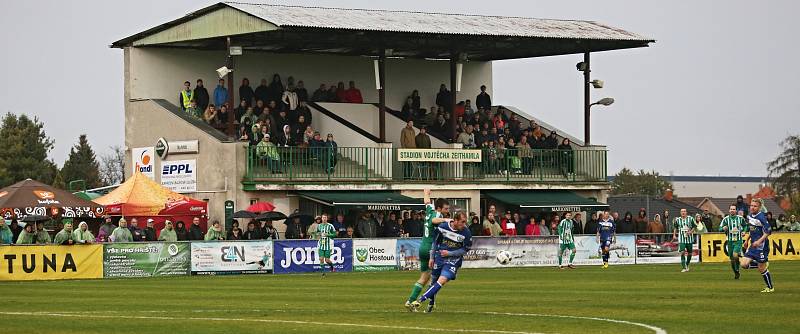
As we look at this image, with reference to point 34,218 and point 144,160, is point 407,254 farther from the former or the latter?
point 144,160

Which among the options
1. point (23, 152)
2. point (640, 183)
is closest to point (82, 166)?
point (23, 152)

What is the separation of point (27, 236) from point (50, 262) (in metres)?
1.28

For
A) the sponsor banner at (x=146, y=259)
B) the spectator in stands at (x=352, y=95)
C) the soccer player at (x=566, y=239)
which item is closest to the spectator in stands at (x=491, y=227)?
the soccer player at (x=566, y=239)

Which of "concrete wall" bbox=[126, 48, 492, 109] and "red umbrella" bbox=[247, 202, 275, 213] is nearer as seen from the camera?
"red umbrella" bbox=[247, 202, 275, 213]

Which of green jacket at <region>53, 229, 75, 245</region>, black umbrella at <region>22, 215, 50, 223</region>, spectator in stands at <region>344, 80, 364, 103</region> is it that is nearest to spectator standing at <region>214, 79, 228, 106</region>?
spectator in stands at <region>344, 80, 364, 103</region>

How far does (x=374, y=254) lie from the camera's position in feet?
143

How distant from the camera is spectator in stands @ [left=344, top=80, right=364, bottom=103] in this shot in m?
55.4

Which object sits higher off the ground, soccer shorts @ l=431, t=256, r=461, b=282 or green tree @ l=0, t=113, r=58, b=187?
green tree @ l=0, t=113, r=58, b=187

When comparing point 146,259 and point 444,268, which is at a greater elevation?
point 444,268

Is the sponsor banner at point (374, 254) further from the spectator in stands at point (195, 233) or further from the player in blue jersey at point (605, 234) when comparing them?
the player in blue jersey at point (605, 234)

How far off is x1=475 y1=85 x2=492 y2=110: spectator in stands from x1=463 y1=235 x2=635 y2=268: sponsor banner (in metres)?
12.5

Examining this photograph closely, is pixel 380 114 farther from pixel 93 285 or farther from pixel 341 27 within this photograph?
pixel 93 285

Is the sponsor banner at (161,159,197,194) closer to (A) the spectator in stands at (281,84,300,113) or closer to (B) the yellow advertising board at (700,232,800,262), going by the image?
(A) the spectator in stands at (281,84,300,113)

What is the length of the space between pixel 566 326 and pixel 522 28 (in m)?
34.8
